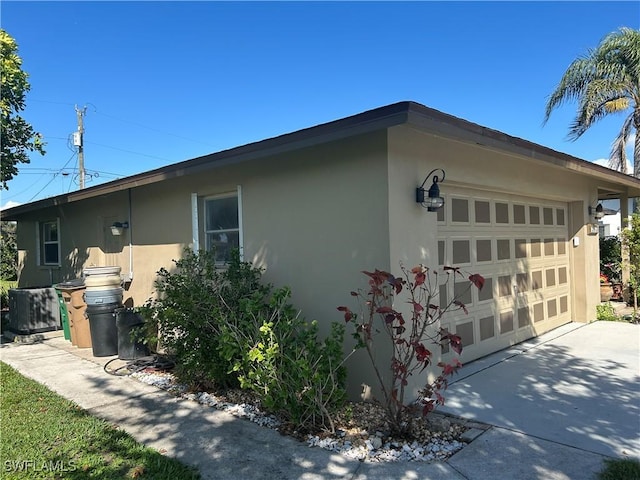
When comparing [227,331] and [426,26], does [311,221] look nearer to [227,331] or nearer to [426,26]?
[227,331]

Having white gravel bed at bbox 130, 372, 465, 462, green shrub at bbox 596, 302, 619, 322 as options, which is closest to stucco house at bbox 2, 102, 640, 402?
green shrub at bbox 596, 302, 619, 322

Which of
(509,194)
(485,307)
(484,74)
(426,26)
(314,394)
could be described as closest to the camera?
(314,394)

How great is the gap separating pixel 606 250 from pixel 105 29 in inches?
561

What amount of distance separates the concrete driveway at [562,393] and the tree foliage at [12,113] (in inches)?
288

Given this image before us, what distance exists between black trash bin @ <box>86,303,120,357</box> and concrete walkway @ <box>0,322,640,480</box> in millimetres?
404

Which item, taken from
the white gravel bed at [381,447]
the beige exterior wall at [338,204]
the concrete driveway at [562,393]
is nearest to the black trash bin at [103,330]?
the beige exterior wall at [338,204]

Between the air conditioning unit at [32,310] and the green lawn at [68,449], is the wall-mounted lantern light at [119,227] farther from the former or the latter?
the green lawn at [68,449]

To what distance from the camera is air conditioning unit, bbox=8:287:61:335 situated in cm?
862

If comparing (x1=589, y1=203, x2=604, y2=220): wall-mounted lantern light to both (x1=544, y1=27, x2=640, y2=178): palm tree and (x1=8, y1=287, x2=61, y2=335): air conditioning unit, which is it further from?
(x1=8, y1=287, x2=61, y2=335): air conditioning unit

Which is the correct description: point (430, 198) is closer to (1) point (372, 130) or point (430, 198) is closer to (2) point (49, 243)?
(1) point (372, 130)

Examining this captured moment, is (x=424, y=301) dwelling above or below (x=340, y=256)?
below

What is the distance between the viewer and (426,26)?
347 inches

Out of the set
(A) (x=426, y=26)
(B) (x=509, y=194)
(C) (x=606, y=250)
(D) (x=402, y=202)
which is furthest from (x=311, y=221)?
(C) (x=606, y=250)

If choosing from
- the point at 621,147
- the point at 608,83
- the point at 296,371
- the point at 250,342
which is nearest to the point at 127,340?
the point at 250,342
